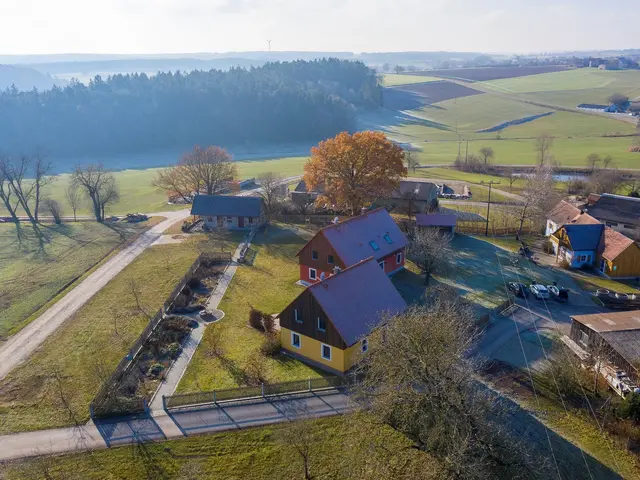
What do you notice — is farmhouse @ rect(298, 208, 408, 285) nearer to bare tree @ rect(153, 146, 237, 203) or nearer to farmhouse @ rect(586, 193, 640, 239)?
farmhouse @ rect(586, 193, 640, 239)

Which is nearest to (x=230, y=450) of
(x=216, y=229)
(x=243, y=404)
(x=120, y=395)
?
(x=243, y=404)

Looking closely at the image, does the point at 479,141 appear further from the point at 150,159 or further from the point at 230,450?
the point at 230,450

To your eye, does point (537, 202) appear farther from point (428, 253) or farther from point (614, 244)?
point (428, 253)

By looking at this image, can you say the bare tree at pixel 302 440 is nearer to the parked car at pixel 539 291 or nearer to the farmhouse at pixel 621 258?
the parked car at pixel 539 291

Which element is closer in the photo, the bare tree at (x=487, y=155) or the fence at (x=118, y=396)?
the fence at (x=118, y=396)

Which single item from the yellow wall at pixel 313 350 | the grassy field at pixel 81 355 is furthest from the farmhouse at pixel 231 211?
the yellow wall at pixel 313 350

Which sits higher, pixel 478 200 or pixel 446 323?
pixel 446 323
